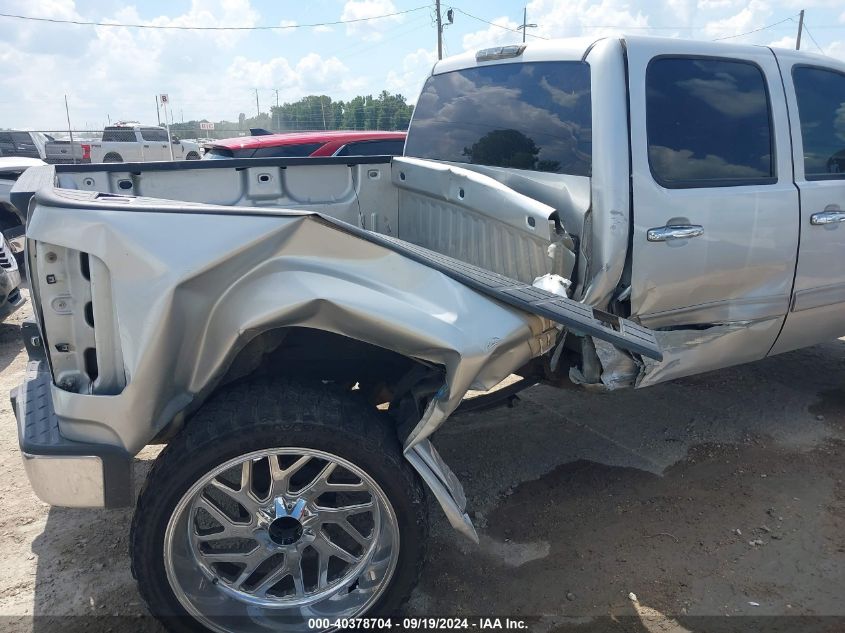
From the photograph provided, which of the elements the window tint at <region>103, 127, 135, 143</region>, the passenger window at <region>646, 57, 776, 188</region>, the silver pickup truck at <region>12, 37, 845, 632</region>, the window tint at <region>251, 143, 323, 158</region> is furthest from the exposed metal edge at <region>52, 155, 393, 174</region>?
the window tint at <region>103, 127, 135, 143</region>

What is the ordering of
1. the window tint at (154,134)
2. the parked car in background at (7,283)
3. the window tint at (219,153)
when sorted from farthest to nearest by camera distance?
the window tint at (154,134) < the window tint at (219,153) < the parked car in background at (7,283)

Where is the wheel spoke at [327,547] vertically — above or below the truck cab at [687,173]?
below

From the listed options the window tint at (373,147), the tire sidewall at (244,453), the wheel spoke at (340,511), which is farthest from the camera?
the window tint at (373,147)

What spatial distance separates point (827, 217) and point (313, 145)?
23.4 ft

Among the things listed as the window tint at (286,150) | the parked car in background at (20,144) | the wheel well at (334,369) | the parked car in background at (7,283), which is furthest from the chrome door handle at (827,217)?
the parked car in background at (20,144)

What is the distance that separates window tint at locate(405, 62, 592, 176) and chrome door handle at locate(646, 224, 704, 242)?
1.40 ft

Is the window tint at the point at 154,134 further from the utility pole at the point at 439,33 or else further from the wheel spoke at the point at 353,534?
the wheel spoke at the point at 353,534

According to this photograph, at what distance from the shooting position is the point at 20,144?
21.8m

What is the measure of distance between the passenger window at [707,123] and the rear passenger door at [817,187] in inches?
9.7

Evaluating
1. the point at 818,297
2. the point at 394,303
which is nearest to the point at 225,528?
the point at 394,303

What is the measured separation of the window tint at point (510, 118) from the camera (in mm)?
3172

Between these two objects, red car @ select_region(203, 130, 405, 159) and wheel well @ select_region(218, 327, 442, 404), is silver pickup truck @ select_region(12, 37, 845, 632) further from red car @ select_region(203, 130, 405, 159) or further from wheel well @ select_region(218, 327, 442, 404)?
red car @ select_region(203, 130, 405, 159)

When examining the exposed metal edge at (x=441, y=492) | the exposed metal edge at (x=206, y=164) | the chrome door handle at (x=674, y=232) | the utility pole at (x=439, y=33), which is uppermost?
the utility pole at (x=439, y=33)

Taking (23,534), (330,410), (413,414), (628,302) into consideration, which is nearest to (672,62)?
(628,302)
